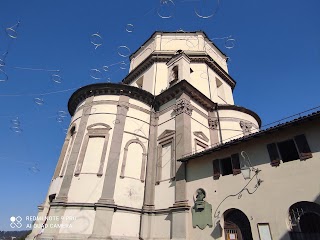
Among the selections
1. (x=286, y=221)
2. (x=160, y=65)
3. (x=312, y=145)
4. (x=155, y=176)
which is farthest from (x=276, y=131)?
(x=160, y=65)

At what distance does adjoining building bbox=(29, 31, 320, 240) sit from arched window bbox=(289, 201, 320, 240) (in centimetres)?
4

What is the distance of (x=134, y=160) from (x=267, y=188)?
1014cm

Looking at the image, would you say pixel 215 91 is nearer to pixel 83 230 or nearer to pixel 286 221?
pixel 286 221

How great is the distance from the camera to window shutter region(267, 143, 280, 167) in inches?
432

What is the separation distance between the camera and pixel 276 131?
1146cm

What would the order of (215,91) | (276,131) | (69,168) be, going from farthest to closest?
(215,91) → (69,168) → (276,131)

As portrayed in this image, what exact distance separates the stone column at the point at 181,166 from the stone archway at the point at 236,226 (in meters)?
2.61

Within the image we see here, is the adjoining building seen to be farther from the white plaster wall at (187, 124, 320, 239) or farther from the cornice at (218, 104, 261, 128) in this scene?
the cornice at (218, 104, 261, 128)

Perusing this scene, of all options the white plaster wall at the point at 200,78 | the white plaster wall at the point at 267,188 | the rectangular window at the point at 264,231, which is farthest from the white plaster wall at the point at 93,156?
the white plaster wall at the point at 200,78

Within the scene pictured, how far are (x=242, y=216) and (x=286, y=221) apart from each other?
7.72 feet

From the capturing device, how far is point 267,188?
10.8 metres

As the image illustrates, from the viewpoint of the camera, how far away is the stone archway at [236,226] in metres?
11.2

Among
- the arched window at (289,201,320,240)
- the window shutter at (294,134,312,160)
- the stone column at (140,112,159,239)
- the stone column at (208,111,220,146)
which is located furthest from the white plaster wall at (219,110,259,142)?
the arched window at (289,201,320,240)

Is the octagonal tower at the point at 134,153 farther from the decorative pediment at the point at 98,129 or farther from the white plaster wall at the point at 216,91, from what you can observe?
the white plaster wall at the point at 216,91
